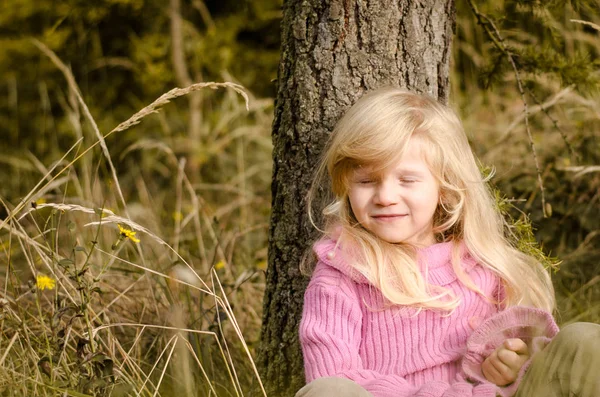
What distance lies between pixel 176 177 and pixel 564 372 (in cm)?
409

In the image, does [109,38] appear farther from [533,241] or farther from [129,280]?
[533,241]

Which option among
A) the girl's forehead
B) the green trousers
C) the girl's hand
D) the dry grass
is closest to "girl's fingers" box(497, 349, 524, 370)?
the girl's hand

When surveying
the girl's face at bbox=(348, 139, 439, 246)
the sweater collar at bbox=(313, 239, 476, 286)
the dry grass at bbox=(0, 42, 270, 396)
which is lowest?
the dry grass at bbox=(0, 42, 270, 396)

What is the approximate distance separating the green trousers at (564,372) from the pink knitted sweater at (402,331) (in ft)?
0.69

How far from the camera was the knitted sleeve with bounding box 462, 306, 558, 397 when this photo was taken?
6.47ft

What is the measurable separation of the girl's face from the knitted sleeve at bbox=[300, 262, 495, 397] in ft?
0.67

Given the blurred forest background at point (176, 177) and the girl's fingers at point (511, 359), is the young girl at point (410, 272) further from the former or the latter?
the blurred forest background at point (176, 177)

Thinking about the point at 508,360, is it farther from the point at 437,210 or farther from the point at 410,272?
the point at 437,210

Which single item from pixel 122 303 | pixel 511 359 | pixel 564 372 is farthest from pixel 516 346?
pixel 122 303

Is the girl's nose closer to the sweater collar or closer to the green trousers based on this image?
the sweater collar

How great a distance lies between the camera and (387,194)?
209 centimetres

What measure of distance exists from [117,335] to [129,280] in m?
0.35

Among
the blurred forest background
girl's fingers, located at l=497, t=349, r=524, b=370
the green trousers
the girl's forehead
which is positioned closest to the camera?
the green trousers

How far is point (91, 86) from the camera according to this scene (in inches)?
257
